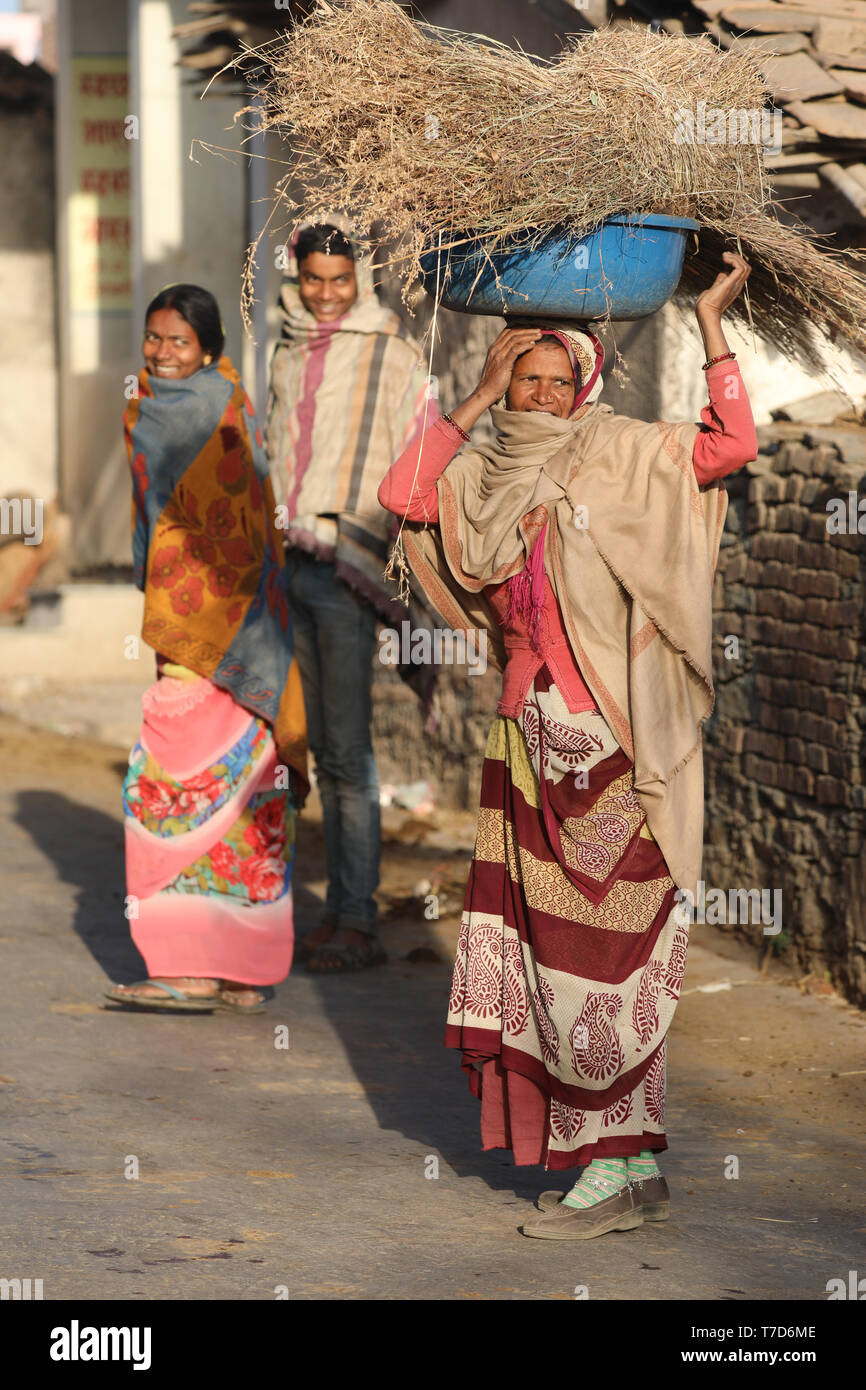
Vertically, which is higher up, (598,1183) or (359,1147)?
(598,1183)

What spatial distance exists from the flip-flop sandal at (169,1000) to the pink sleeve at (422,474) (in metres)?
2.22

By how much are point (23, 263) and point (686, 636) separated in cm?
1484

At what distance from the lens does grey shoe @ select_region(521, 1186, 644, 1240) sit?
387 cm

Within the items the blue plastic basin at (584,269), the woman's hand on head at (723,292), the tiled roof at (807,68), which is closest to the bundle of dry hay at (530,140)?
the blue plastic basin at (584,269)

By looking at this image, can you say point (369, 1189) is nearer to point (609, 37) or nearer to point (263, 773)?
point (263, 773)

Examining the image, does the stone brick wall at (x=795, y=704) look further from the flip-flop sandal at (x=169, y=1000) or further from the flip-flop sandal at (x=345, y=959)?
the flip-flop sandal at (x=169, y=1000)

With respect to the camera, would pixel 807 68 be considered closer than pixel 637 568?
No

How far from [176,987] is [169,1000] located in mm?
53

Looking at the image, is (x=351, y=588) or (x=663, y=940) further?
(x=351, y=588)

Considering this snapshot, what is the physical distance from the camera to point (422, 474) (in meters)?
4.09

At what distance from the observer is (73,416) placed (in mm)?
16359

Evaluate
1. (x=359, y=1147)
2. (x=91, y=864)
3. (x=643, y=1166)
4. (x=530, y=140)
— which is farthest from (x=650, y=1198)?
(x=91, y=864)

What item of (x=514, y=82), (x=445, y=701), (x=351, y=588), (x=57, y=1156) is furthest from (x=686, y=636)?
(x=445, y=701)

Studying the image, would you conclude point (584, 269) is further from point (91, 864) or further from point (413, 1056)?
point (91, 864)
